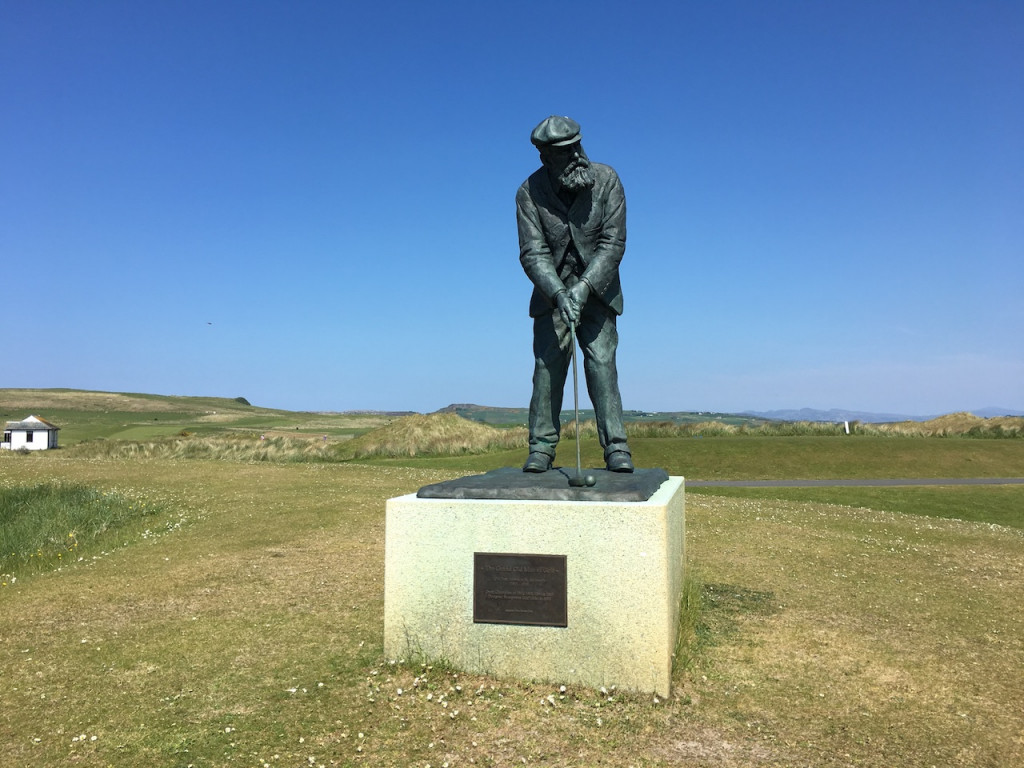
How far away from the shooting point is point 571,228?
20.9 ft

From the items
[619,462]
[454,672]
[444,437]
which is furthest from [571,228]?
[444,437]

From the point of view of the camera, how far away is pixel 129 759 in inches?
165

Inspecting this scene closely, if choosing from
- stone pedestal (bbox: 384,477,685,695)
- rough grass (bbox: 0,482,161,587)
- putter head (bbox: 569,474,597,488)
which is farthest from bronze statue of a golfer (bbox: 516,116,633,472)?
rough grass (bbox: 0,482,161,587)

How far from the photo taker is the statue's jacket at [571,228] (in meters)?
6.30

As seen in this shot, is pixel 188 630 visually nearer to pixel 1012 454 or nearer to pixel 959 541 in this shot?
pixel 959 541

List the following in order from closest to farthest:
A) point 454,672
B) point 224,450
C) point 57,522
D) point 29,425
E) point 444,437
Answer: point 454,672, point 57,522, point 224,450, point 444,437, point 29,425

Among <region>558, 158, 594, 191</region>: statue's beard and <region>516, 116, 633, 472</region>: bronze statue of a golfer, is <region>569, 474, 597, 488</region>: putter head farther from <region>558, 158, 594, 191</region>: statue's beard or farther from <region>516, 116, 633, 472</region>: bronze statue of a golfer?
<region>558, 158, 594, 191</region>: statue's beard

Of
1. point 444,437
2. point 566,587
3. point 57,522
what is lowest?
point 57,522

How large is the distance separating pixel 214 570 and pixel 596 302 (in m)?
5.79

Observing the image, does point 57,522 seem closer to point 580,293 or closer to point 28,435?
point 580,293

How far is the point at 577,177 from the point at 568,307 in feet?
3.86

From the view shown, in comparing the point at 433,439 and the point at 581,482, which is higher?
the point at 581,482

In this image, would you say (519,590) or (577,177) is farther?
(577,177)

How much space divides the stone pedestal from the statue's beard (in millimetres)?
2772
